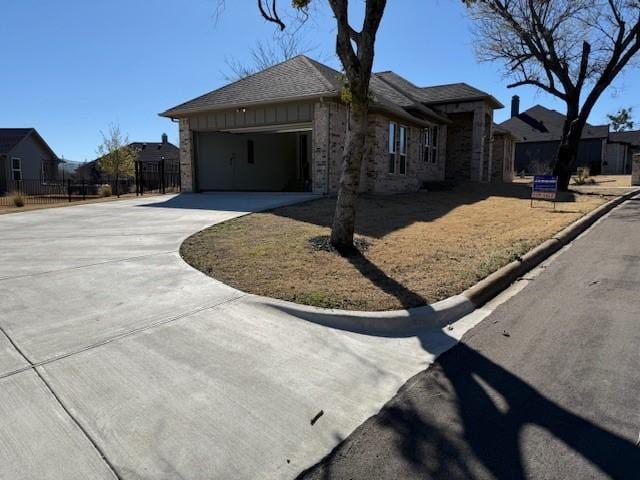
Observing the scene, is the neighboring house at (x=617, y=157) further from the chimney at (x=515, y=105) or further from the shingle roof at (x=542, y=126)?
the chimney at (x=515, y=105)

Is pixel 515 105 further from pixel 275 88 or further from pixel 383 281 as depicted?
pixel 383 281

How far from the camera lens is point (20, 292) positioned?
15.9 feet

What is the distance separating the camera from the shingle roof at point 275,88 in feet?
47.0

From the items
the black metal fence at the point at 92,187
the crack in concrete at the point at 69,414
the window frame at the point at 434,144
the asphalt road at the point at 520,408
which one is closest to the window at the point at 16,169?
the black metal fence at the point at 92,187

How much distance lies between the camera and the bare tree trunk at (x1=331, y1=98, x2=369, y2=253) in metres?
6.92

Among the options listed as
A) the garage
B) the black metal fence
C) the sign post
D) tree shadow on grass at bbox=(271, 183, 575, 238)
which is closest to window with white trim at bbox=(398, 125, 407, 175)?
tree shadow on grass at bbox=(271, 183, 575, 238)

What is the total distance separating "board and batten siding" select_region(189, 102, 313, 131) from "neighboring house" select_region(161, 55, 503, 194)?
3 centimetres

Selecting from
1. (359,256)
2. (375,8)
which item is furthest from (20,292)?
(375,8)

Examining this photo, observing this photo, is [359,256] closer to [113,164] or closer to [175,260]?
[175,260]

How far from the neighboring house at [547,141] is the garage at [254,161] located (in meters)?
27.1

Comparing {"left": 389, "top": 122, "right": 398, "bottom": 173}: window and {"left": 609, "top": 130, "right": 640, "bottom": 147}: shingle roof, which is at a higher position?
{"left": 609, "top": 130, "right": 640, "bottom": 147}: shingle roof

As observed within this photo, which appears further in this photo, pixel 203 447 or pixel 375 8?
pixel 375 8

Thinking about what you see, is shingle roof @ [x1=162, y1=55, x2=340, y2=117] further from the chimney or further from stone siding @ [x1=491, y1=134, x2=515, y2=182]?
the chimney

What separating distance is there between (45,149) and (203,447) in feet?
140
